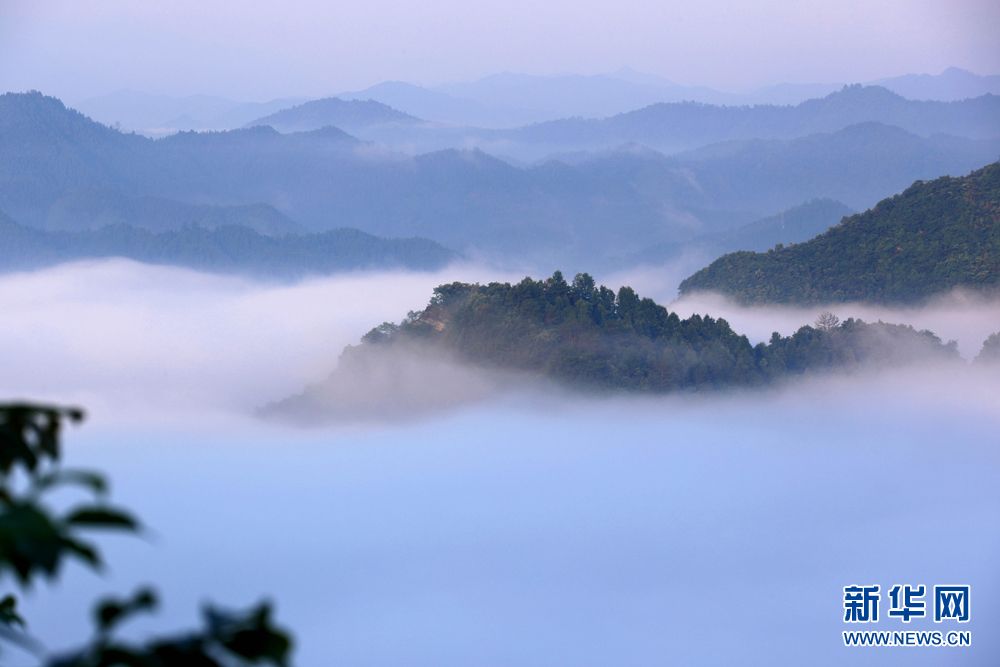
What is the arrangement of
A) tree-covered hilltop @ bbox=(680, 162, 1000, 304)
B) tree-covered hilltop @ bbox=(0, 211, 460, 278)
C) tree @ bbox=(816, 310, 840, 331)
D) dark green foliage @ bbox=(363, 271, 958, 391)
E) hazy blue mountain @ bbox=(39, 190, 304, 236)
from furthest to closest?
hazy blue mountain @ bbox=(39, 190, 304, 236), tree-covered hilltop @ bbox=(0, 211, 460, 278), tree-covered hilltop @ bbox=(680, 162, 1000, 304), tree @ bbox=(816, 310, 840, 331), dark green foliage @ bbox=(363, 271, 958, 391)

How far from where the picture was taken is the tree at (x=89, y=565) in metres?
1.46

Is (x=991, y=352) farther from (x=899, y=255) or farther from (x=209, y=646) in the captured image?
(x=209, y=646)

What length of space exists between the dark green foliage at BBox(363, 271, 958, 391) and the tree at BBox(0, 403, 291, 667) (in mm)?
28813

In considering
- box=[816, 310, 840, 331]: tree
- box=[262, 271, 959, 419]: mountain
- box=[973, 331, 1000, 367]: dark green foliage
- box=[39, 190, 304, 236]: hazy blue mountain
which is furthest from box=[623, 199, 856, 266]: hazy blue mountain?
box=[262, 271, 959, 419]: mountain

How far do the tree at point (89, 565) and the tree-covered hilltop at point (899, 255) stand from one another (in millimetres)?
55758

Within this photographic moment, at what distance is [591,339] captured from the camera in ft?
100

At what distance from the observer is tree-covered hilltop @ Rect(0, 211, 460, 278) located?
13675cm

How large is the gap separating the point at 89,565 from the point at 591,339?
2932cm

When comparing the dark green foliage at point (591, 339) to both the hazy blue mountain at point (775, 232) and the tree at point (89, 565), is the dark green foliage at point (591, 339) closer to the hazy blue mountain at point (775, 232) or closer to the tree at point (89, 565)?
the tree at point (89, 565)

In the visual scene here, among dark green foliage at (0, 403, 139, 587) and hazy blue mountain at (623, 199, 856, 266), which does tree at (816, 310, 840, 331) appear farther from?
hazy blue mountain at (623, 199, 856, 266)

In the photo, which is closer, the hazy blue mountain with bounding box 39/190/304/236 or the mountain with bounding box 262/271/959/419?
the mountain with bounding box 262/271/959/419

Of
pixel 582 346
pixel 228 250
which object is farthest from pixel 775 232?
pixel 582 346

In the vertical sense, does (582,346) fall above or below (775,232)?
below

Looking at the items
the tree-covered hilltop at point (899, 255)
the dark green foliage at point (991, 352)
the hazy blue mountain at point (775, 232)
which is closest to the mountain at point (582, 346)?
the dark green foliage at point (991, 352)
